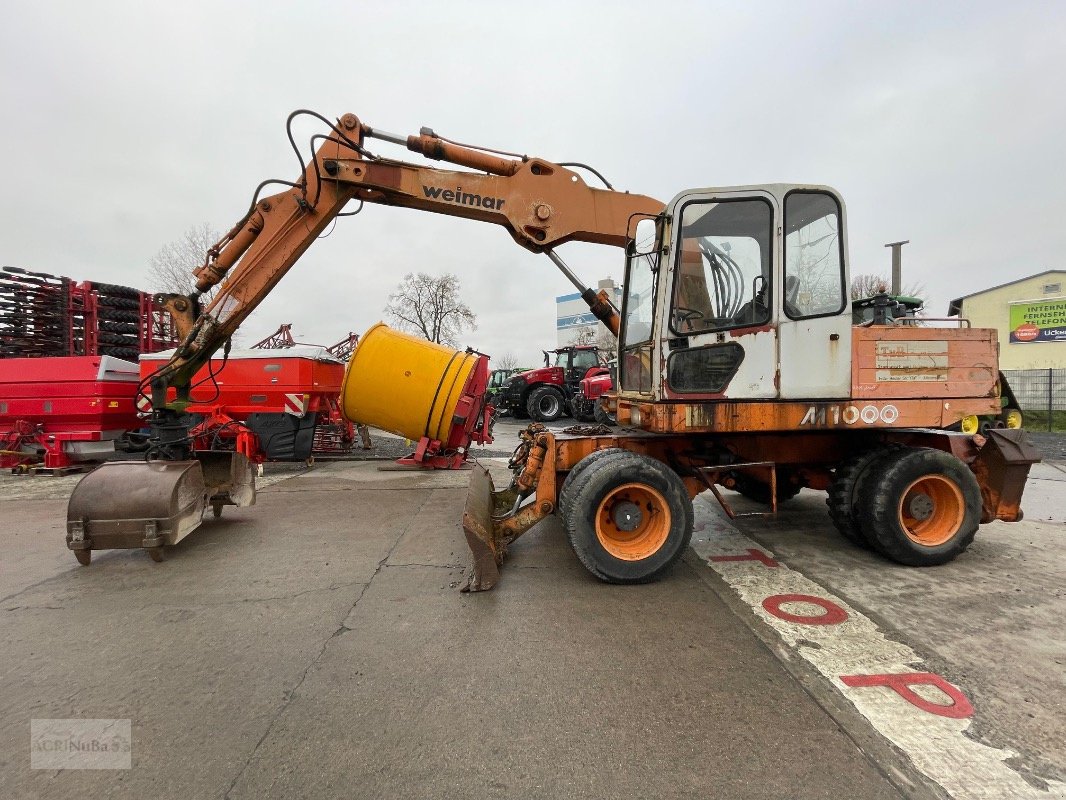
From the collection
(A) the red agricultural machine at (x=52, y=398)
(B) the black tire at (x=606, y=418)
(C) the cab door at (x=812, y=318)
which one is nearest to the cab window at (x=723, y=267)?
(C) the cab door at (x=812, y=318)

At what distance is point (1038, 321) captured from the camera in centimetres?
2308

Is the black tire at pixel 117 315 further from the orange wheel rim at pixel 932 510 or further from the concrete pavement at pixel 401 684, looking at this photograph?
the orange wheel rim at pixel 932 510

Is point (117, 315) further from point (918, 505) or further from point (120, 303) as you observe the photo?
point (918, 505)

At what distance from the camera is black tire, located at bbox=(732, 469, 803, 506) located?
4.84 meters

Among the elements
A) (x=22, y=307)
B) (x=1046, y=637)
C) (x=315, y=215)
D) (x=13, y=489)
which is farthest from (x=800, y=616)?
(x=22, y=307)

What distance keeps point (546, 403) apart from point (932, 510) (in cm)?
1308

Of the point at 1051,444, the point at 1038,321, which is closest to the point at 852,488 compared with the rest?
the point at 1051,444

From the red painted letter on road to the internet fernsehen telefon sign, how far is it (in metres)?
30.5

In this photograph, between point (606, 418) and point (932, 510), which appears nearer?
point (932, 510)

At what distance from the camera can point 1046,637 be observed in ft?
9.05

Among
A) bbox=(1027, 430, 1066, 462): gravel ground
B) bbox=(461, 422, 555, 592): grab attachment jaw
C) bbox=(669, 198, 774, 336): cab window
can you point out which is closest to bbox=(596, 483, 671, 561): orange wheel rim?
bbox=(461, 422, 555, 592): grab attachment jaw

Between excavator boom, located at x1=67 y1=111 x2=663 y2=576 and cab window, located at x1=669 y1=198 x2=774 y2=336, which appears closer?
cab window, located at x1=669 y1=198 x2=774 y2=336

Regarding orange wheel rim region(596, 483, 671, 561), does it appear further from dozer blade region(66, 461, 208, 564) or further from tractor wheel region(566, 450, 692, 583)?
dozer blade region(66, 461, 208, 564)

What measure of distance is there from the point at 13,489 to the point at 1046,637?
11.5m
